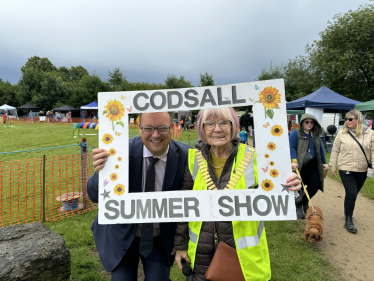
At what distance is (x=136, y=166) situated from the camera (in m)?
1.88

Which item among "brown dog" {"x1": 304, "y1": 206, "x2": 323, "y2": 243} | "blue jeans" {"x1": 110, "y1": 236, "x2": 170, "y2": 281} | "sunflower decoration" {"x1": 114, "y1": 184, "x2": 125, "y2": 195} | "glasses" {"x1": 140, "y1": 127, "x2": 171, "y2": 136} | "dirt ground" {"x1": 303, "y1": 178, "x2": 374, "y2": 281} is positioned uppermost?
"glasses" {"x1": 140, "y1": 127, "x2": 171, "y2": 136}

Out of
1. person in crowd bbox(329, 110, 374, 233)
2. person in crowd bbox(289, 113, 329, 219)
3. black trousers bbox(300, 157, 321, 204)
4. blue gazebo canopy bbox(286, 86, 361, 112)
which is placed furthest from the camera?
blue gazebo canopy bbox(286, 86, 361, 112)

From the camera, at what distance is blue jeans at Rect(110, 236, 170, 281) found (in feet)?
6.50

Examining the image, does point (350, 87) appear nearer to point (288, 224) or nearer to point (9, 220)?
point (288, 224)

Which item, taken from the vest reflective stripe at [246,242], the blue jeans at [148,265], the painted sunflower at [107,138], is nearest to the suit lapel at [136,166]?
the painted sunflower at [107,138]

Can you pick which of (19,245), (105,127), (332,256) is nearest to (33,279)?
(19,245)

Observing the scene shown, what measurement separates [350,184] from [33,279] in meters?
5.19

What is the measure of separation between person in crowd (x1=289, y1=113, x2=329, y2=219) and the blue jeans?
128 inches

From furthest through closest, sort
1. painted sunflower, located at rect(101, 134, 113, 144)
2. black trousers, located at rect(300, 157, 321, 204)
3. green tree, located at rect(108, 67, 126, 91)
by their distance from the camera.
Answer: green tree, located at rect(108, 67, 126, 91) → black trousers, located at rect(300, 157, 321, 204) → painted sunflower, located at rect(101, 134, 113, 144)

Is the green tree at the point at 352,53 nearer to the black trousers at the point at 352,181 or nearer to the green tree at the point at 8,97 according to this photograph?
the black trousers at the point at 352,181

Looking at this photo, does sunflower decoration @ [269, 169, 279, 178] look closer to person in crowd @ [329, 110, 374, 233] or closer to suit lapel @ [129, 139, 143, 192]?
suit lapel @ [129, 139, 143, 192]

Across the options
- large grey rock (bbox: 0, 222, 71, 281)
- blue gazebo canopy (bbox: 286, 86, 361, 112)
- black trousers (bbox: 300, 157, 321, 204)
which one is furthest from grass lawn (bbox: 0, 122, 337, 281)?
blue gazebo canopy (bbox: 286, 86, 361, 112)

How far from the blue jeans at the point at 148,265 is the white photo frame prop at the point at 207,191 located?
1.77 feet

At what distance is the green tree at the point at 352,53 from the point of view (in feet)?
80.7
